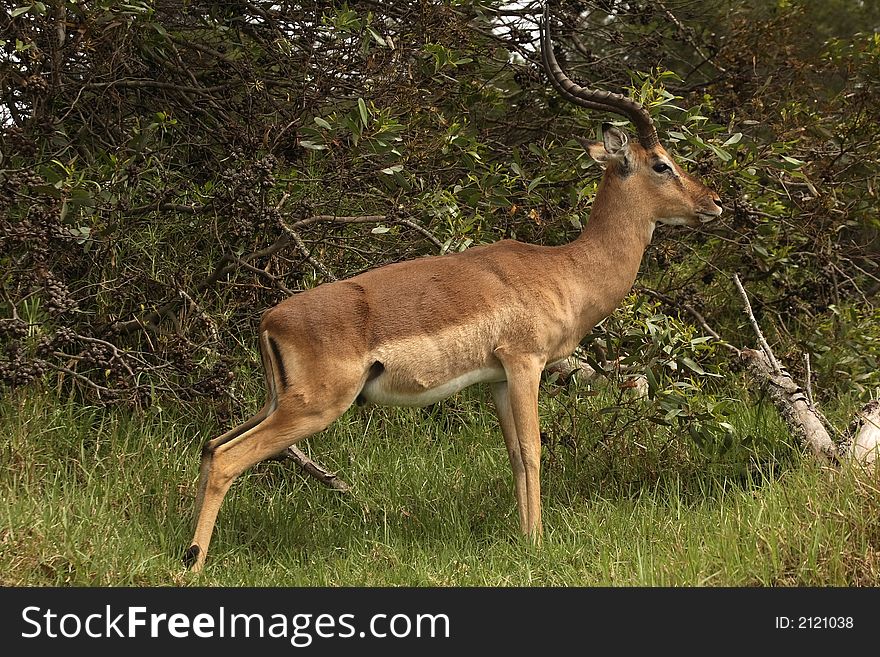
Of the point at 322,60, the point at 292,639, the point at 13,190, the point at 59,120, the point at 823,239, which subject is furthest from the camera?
the point at 823,239

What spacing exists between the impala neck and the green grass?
1.07m

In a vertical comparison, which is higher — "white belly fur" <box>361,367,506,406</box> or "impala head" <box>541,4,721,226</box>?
"impala head" <box>541,4,721,226</box>

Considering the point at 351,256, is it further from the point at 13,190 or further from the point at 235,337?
the point at 13,190

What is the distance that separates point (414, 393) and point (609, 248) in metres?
1.30

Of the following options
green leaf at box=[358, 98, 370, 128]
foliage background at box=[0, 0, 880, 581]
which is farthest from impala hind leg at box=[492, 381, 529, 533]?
green leaf at box=[358, 98, 370, 128]

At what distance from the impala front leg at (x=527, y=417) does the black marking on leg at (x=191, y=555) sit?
158 cm

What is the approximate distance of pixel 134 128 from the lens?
6391mm

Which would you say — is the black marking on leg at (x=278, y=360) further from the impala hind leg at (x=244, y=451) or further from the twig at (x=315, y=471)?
the twig at (x=315, y=471)

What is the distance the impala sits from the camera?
4.85 metres

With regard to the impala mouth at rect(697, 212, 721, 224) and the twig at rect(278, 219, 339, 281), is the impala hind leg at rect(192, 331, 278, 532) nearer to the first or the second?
the twig at rect(278, 219, 339, 281)

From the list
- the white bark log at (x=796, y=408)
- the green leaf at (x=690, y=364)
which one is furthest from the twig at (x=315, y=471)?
the white bark log at (x=796, y=408)

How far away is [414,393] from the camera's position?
16.7 feet

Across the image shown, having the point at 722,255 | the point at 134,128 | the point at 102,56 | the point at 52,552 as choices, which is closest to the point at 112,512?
the point at 52,552

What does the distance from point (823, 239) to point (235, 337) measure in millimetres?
4174
